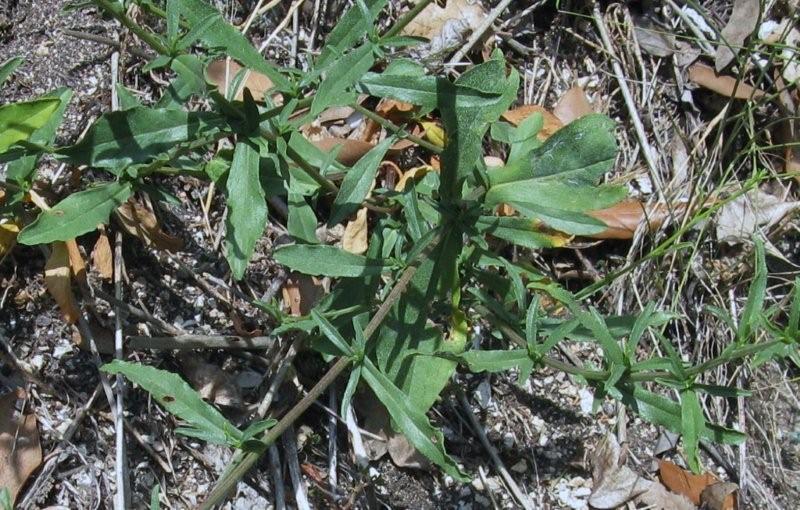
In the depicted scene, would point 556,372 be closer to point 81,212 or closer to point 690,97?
point 690,97

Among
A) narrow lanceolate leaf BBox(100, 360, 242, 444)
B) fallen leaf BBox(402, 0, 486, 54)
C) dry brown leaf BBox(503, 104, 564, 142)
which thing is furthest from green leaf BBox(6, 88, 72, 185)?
dry brown leaf BBox(503, 104, 564, 142)

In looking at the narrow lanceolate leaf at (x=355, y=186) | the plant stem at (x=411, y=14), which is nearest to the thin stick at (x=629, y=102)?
the narrow lanceolate leaf at (x=355, y=186)

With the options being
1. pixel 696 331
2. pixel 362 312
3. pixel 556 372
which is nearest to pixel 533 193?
pixel 362 312

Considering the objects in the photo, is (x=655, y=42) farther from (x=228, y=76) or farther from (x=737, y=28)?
(x=228, y=76)

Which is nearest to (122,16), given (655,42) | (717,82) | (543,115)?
(543,115)

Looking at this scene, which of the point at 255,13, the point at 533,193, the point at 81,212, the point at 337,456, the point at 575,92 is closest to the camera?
the point at 81,212

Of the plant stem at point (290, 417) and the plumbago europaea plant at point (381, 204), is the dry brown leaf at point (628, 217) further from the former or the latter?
the plant stem at point (290, 417)
